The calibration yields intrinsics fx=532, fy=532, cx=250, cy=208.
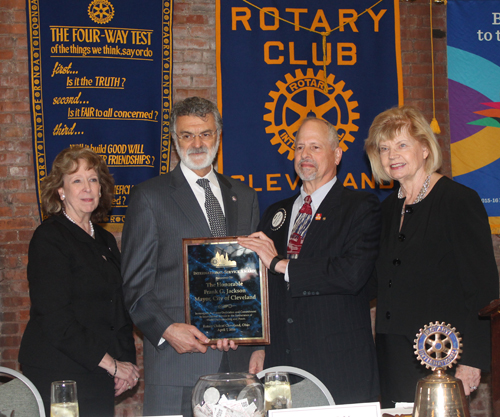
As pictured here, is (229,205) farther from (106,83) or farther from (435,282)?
(106,83)

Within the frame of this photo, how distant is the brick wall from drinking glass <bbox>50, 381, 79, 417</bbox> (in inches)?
105

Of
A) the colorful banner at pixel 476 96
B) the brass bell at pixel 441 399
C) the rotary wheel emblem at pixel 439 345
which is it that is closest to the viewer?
the brass bell at pixel 441 399

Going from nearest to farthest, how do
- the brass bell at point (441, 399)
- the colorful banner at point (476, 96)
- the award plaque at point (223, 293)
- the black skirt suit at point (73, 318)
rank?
the brass bell at point (441, 399), the award plaque at point (223, 293), the black skirt suit at point (73, 318), the colorful banner at point (476, 96)

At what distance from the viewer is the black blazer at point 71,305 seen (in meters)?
2.84

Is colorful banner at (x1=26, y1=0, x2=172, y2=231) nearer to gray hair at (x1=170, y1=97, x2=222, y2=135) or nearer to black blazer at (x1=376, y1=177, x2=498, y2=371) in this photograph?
gray hair at (x1=170, y1=97, x2=222, y2=135)

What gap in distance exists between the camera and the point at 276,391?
168 cm

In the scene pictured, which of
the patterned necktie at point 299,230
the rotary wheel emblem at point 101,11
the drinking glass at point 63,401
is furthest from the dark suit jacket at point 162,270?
the rotary wheel emblem at point 101,11

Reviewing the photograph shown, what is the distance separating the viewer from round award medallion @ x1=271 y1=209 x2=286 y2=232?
121 inches


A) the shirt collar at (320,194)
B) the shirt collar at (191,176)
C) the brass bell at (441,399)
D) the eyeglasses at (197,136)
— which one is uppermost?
the eyeglasses at (197,136)

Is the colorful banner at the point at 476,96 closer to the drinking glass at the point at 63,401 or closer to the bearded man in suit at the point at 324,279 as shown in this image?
the bearded man in suit at the point at 324,279

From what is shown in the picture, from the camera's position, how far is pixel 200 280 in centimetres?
269

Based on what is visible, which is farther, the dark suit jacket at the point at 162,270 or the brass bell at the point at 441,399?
the dark suit jacket at the point at 162,270

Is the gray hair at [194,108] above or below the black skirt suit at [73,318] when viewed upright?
above

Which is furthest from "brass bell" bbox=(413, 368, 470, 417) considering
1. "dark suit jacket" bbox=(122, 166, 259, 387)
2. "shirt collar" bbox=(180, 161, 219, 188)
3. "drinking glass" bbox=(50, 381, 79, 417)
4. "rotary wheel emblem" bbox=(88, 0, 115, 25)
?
"rotary wheel emblem" bbox=(88, 0, 115, 25)
